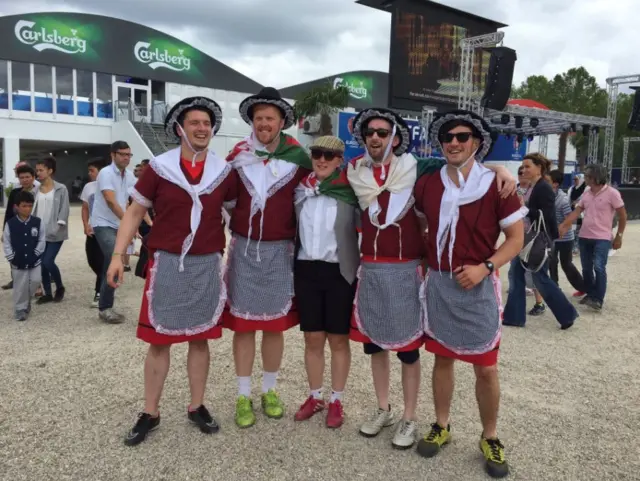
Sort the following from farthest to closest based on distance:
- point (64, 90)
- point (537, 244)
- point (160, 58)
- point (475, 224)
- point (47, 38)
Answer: point (160, 58), point (64, 90), point (47, 38), point (537, 244), point (475, 224)

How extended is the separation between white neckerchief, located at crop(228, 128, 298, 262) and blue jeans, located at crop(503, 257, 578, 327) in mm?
3278

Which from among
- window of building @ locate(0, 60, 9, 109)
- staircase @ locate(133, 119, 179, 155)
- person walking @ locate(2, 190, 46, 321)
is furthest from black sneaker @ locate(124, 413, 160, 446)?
window of building @ locate(0, 60, 9, 109)

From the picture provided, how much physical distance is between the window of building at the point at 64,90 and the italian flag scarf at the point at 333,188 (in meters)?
22.7

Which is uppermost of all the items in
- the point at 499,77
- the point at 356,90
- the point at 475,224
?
the point at 356,90

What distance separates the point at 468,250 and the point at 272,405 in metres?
1.53

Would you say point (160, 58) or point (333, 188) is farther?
point (160, 58)

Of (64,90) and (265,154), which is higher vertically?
(64,90)

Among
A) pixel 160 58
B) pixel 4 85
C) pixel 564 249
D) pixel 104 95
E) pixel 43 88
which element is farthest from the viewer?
pixel 160 58

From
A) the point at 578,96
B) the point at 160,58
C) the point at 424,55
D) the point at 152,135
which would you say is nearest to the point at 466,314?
the point at 424,55

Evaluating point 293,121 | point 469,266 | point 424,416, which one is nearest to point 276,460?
point 424,416

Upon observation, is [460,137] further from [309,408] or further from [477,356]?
[309,408]

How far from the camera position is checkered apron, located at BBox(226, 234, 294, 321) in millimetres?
3014

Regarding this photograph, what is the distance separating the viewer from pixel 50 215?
5949mm

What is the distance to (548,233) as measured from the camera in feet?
16.1
